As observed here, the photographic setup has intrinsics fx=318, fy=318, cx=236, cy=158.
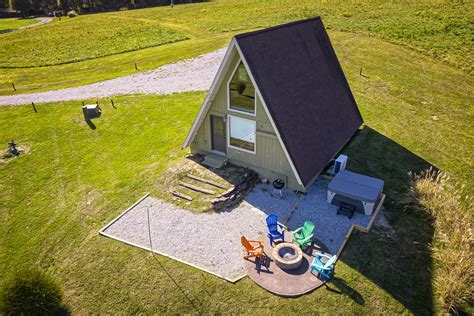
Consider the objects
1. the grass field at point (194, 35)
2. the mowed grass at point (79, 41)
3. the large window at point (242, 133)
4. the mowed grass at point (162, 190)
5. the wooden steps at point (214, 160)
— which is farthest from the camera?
the mowed grass at point (79, 41)

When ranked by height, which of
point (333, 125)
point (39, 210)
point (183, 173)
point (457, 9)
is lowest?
point (39, 210)

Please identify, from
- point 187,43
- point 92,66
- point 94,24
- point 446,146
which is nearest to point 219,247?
point 446,146

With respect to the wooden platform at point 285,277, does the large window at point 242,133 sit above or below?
above

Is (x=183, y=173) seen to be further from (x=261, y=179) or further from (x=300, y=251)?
(x=300, y=251)

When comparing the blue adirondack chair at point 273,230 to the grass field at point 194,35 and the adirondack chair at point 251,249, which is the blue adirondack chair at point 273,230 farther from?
the grass field at point 194,35

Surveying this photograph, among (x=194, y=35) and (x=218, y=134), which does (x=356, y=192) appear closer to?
(x=218, y=134)

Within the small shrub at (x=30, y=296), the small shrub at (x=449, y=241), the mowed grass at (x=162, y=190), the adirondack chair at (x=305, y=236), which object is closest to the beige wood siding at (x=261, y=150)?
the adirondack chair at (x=305, y=236)

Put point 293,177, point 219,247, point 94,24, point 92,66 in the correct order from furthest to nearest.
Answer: point 94,24 < point 92,66 < point 293,177 < point 219,247
